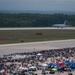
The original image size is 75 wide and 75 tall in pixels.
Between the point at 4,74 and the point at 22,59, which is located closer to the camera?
the point at 4,74

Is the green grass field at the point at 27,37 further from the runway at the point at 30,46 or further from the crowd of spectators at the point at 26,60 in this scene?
the crowd of spectators at the point at 26,60

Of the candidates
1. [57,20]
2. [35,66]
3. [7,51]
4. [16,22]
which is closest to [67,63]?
[35,66]

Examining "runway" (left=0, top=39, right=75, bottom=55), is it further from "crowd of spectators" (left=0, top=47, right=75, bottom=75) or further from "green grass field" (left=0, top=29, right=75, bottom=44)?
"crowd of spectators" (left=0, top=47, right=75, bottom=75)

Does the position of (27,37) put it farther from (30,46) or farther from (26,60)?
(26,60)

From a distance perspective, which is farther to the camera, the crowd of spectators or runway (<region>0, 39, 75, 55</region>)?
runway (<region>0, 39, 75, 55</region>)

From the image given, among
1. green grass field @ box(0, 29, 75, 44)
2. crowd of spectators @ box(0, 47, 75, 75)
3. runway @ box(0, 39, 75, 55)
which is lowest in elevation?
green grass field @ box(0, 29, 75, 44)

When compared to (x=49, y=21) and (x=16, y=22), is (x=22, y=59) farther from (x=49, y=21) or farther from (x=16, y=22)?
(x=49, y=21)

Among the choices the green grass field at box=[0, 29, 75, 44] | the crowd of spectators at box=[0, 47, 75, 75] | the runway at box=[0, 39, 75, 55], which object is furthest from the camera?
the green grass field at box=[0, 29, 75, 44]

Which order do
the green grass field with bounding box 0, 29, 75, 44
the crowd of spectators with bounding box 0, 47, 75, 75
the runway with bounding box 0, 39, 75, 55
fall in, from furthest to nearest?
Result: the green grass field with bounding box 0, 29, 75, 44 < the runway with bounding box 0, 39, 75, 55 < the crowd of spectators with bounding box 0, 47, 75, 75

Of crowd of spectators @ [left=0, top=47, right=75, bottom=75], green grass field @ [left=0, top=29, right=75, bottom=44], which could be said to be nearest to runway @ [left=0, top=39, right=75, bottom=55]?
green grass field @ [left=0, top=29, right=75, bottom=44]

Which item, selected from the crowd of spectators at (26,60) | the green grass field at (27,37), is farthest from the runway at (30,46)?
the crowd of spectators at (26,60)

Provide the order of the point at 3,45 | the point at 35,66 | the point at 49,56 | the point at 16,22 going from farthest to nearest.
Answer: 1. the point at 16,22
2. the point at 3,45
3. the point at 49,56
4. the point at 35,66
